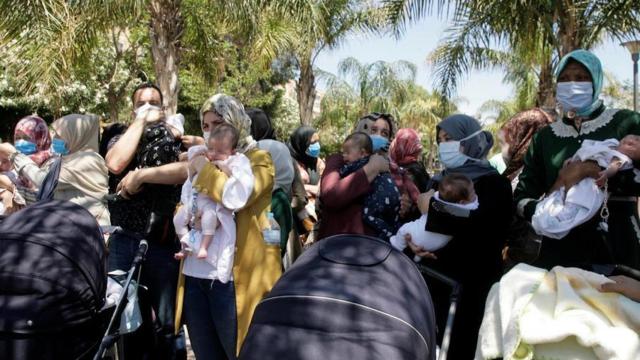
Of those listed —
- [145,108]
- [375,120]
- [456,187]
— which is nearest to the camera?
[456,187]

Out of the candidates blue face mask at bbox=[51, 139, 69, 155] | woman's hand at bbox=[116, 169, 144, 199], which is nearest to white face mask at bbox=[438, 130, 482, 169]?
woman's hand at bbox=[116, 169, 144, 199]

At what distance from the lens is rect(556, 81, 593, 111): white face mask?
2.99 m

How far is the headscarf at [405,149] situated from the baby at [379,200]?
866 mm

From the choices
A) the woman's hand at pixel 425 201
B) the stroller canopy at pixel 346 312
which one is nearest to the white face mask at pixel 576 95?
the woman's hand at pixel 425 201

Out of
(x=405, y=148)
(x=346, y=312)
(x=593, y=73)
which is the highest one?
(x=593, y=73)

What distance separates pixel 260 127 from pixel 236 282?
4.50ft

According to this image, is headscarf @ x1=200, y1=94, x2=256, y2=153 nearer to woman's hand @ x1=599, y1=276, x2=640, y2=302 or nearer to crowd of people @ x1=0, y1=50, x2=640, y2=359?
crowd of people @ x1=0, y1=50, x2=640, y2=359

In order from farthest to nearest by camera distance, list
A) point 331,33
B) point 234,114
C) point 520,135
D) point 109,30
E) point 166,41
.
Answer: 1. point 331,33
2. point 109,30
3. point 166,41
4. point 520,135
5. point 234,114

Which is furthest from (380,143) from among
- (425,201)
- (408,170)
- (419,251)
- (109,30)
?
(109,30)

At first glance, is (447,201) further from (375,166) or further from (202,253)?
(202,253)

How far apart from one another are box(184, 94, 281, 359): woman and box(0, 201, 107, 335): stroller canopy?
1.69ft

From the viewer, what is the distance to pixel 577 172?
8.43 ft

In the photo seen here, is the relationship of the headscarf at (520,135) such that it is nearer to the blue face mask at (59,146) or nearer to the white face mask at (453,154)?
the white face mask at (453,154)

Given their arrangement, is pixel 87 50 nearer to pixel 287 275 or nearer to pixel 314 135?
pixel 314 135
